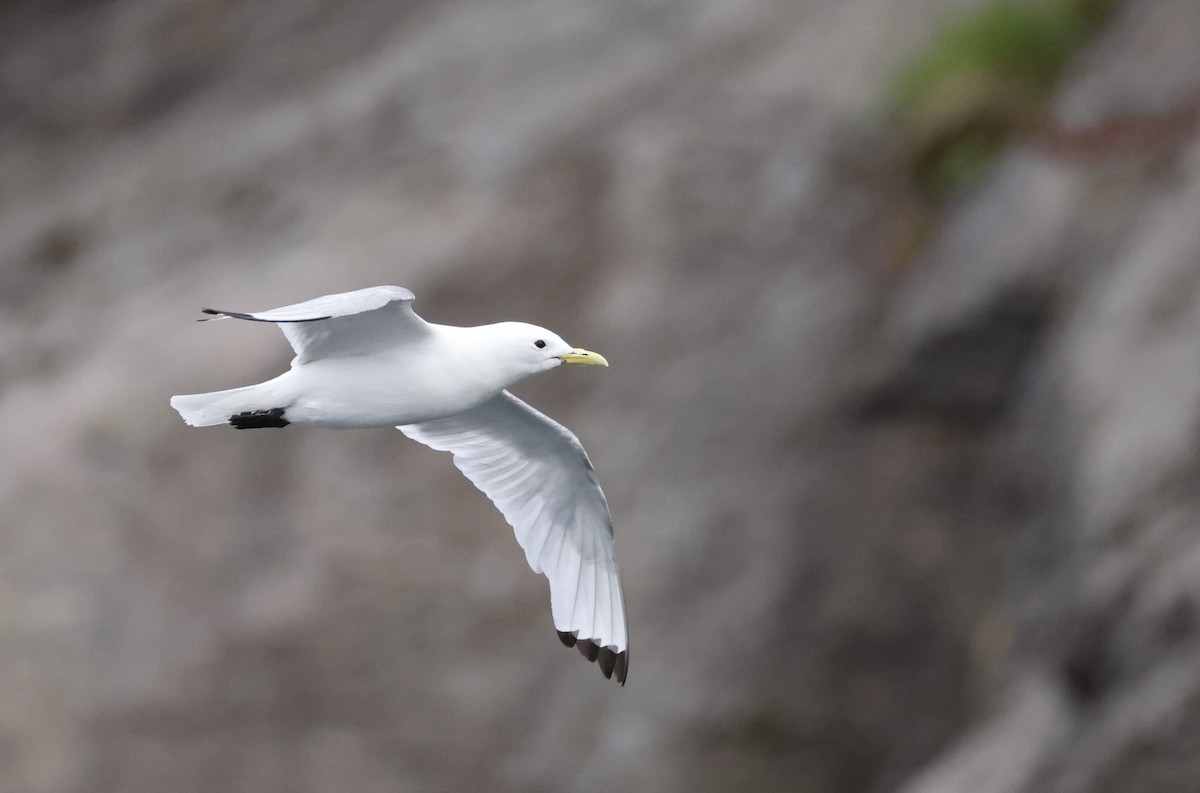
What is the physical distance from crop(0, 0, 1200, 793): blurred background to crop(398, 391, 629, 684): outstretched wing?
2.71m

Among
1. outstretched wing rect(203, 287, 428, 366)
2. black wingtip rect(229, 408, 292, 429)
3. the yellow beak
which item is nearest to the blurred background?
the yellow beak

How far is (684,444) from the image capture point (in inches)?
408

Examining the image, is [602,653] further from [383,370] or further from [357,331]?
[357,331]

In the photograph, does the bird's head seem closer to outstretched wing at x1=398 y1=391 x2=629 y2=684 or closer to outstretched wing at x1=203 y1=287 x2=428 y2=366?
outstretched wing at x1=203 y1=287 x2=428 y2=366

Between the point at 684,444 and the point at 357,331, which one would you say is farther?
the point at 684,444

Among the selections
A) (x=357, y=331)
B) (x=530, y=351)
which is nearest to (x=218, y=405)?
(x=357, y=331)

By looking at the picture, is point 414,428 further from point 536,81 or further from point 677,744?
point 536,81

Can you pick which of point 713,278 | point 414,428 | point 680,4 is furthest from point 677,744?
point 680,4

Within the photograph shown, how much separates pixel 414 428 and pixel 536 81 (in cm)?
560

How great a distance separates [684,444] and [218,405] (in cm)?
495

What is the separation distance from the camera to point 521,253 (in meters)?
10.9

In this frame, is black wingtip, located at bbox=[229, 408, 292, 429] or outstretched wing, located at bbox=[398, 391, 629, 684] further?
outstretched wing, located at bbox=[398, 391, 629, 684]

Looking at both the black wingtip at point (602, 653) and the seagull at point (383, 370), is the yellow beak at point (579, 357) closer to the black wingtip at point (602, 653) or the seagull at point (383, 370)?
the seagull at point (383, 370)

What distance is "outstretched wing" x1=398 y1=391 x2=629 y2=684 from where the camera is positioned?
687 cm
